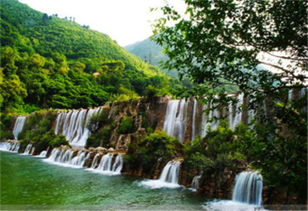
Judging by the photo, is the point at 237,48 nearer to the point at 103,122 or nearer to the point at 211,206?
the point at 211,206

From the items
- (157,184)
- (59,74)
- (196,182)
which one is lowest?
(157,184)

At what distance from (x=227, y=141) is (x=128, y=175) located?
6185 mm

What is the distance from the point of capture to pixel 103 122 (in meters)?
28.1

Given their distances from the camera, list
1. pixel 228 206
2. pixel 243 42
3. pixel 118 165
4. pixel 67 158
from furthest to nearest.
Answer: pixel 67 158 → pixel 118 165 → pixel 228 206 → pixel 243 42

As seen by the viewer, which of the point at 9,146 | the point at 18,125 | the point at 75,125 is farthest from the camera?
the point at 18,125

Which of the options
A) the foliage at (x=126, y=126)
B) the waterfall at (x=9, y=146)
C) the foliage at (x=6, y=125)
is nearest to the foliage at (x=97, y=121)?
the foliage at (x=126, y=126)

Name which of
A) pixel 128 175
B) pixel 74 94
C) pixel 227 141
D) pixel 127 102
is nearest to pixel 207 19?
pixel 227 141

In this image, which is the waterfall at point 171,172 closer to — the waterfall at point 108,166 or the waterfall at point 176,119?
the waterfall at point 108,166

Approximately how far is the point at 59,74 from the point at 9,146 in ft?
96.1

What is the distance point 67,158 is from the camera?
2023cm

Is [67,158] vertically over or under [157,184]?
over

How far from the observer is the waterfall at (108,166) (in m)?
16.4

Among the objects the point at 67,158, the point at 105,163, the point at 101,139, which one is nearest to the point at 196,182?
the point at 105,163

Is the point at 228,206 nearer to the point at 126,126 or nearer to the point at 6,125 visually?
the point at 126,126
